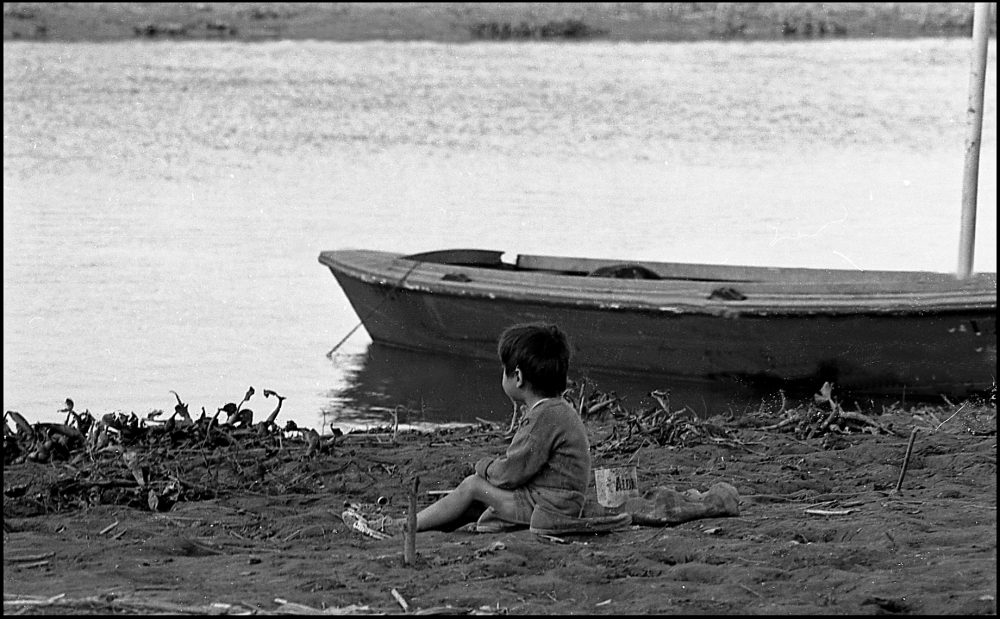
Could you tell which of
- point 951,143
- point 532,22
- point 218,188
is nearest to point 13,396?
point 218,188

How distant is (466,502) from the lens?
15.1 feet

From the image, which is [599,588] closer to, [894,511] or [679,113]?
[894,511]

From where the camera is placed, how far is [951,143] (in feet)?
70.0

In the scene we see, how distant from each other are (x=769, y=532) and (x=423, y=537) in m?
1.07

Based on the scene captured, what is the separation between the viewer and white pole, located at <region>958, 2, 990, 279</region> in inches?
305

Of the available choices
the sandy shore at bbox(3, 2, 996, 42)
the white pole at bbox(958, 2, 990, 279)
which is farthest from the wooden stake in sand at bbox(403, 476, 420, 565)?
the sandy shore at bbox(3, 2, 996, 42)

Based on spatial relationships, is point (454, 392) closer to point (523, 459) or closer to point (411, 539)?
point (523, 459)

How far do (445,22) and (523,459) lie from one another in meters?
43.6

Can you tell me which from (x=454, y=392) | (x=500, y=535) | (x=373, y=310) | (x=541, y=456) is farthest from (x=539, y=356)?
(x=373, y=310)

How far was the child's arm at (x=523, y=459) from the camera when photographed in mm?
4453

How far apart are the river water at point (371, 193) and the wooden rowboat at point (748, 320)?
330mm

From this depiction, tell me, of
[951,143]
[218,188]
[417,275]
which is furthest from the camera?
[951,143]

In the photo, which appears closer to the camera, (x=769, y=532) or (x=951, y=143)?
(x=769, y=532)

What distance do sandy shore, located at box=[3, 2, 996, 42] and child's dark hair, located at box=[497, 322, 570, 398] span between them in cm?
3601
